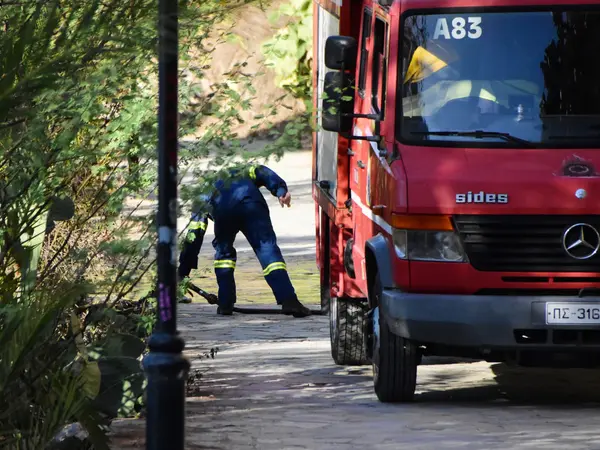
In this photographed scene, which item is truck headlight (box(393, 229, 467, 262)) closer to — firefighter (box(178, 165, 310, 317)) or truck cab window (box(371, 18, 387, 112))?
truck cab window (box(371, 18, 387, 112))

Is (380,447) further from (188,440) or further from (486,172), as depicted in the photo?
(486,172)

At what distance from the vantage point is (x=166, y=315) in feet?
20.5

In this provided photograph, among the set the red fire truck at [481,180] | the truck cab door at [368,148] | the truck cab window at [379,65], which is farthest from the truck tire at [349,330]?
the truck cab window at [379,65]

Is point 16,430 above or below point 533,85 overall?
below

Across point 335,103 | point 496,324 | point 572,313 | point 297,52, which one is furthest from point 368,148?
point 297,52

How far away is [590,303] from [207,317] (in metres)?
6.17

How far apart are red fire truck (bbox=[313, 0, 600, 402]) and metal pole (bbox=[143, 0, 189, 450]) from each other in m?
2.72

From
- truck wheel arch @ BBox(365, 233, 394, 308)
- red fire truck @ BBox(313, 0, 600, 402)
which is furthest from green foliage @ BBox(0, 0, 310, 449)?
truck wheel arch @ BBox(365, 233, 394, 308)

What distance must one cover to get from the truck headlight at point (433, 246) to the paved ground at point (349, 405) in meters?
0.89

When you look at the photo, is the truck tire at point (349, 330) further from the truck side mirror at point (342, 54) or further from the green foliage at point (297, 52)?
the green foliage at point (297, 52)

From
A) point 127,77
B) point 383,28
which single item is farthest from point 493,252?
point 127,77

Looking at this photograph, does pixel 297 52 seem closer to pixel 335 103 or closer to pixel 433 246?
pixel 335 103

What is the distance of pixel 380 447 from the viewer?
8039mm

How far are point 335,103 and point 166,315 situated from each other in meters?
3.16
